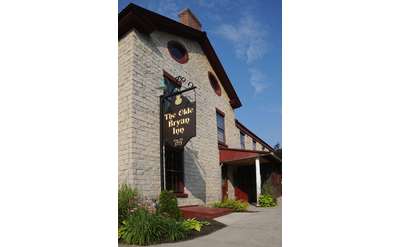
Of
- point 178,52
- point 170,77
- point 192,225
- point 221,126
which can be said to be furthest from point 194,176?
point 192,225

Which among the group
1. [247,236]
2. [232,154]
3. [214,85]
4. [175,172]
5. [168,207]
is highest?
[214,85]

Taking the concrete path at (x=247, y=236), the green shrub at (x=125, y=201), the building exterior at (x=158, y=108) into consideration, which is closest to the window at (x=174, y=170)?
the building exterior at (x=158, y=108)

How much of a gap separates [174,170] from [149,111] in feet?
4.69

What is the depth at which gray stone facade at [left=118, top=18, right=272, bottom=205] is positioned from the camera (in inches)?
204

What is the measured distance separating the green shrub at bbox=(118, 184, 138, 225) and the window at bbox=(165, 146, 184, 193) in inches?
50.3

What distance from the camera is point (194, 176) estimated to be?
282 inches

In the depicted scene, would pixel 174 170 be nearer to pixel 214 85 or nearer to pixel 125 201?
pixel 125 201

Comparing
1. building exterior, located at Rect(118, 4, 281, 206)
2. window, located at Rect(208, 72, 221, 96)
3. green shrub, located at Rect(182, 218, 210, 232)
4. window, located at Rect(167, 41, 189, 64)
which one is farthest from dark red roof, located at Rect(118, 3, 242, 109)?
green shrub, located at Rect(182, 218, 210, 232)
